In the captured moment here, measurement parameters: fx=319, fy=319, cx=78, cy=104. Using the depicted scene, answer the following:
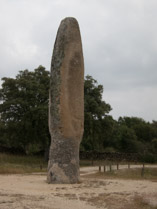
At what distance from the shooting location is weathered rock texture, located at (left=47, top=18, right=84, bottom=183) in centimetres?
1170

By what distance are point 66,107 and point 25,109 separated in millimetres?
19265

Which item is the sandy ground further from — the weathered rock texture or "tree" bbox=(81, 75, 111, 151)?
"tree" bbox=(81, 75, 111, 151)

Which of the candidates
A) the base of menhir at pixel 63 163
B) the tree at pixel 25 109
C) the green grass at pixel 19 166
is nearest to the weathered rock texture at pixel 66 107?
the base of menhir at pixel 63 163

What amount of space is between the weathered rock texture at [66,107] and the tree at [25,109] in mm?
16022

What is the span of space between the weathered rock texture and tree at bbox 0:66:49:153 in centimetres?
1602

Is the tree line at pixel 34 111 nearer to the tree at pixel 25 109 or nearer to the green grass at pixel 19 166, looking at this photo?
the tree at pixel 25 109

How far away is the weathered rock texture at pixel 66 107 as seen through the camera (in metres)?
11.7

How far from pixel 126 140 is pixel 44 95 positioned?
21356 mm

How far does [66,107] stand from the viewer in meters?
11.9

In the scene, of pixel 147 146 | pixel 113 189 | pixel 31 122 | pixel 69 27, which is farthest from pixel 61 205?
pixel 147 146

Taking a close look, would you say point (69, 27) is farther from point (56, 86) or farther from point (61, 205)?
point (61, 205)

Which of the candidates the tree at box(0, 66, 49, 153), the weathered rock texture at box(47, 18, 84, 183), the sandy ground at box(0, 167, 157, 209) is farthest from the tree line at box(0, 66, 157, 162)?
the sandy ground at box(0, 167, 157, 209)

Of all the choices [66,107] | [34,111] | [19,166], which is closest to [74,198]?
[66,107]

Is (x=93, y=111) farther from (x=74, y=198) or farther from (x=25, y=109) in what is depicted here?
(x=74, y=198)
